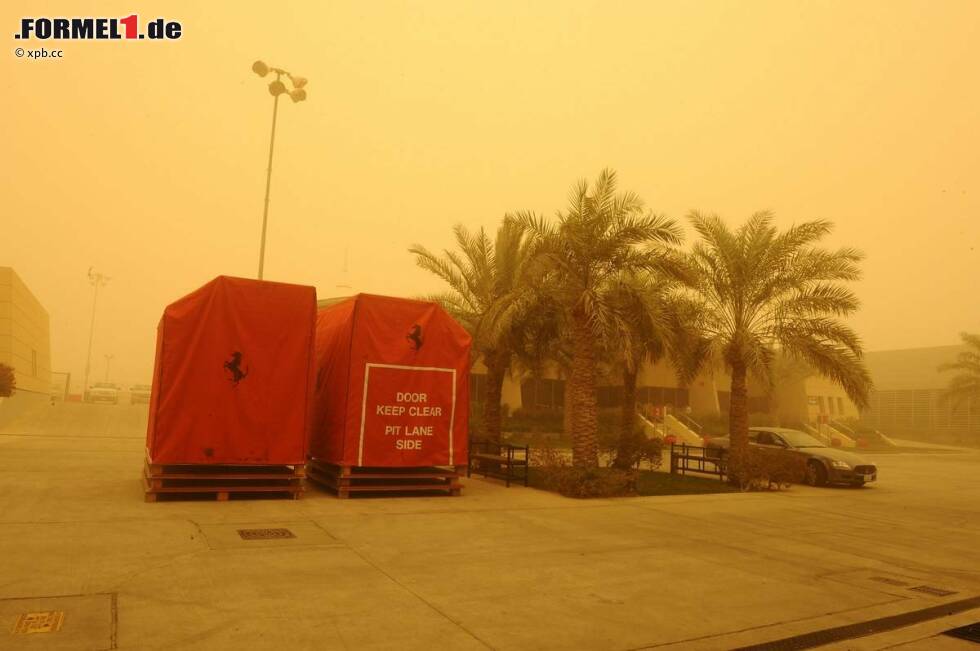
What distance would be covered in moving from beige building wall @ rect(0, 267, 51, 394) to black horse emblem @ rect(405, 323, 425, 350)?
2988cm

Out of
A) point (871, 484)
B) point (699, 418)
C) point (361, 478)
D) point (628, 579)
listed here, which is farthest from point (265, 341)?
point (699, 418)

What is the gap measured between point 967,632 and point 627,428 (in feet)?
40.4

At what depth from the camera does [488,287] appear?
Result: 1923cm

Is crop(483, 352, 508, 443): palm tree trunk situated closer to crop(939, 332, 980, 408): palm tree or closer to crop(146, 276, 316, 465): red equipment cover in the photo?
crop(146, 276, 316, 465): red equipment cover

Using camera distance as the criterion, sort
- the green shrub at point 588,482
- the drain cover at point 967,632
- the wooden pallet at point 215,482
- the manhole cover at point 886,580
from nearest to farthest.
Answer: the drain cover at point 967,632 → the manhole cover at point 886,580 → the wooden pallet at point 215,482 → the green shrub at point 588,482

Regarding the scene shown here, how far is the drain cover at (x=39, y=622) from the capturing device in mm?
4746

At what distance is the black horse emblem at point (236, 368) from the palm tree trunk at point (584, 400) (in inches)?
279

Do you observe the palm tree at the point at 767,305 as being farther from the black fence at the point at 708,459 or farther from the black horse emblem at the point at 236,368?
the black horse emblem at the point at 236,368

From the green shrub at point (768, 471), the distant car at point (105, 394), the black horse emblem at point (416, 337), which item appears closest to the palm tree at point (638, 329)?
the green shrub at point (768, 471)

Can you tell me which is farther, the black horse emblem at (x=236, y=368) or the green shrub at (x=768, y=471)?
the green shrub at (x=768, y=471)

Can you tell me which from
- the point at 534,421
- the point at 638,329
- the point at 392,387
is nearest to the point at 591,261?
the point at 638,329

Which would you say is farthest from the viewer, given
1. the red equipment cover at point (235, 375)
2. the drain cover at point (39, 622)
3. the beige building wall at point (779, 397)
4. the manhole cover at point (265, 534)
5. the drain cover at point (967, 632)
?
the beige building wall at point (779, 397)

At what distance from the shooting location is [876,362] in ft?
338

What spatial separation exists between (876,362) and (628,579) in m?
112
